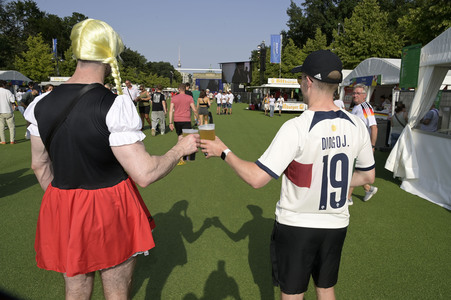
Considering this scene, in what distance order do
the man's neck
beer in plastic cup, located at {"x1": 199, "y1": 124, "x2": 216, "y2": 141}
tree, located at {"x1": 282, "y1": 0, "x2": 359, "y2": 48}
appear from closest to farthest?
Answer: the man's neck → beer in plastic cup, located at {"x1": 199, "y1": 124, "x2": 216, "y2": 141} → tree, located at {"x1": 282, "y1": 0, "x2": 359, "y2": 48}

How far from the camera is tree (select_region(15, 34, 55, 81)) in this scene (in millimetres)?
42125

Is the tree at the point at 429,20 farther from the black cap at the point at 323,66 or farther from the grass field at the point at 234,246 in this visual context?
the black cap at the point at 323,66

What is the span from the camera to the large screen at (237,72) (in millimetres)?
52534

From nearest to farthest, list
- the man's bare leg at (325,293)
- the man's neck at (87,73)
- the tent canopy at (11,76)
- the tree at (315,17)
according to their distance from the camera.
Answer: the man's neck at (87,73) < the man's bare leg at (325,293) < the tent canopy at (11,76) < the tree at (315,17)

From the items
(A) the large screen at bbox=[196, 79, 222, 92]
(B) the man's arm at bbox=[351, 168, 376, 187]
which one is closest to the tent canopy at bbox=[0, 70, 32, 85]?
(B) the man's arm at bbox=[351, 168, 376, 187]

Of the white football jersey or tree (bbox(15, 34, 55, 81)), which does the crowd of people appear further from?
tree (bbox(15, 34, 55, 81))

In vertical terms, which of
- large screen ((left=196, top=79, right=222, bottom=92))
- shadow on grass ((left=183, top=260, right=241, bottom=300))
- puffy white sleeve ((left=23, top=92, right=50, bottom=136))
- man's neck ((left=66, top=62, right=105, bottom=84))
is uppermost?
large screen ((left=196, top=79, right=222, bottom=92))

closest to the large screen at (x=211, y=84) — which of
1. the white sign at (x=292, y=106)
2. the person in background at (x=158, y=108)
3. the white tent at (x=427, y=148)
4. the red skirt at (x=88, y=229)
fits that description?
the white sign at (x=292, y=106)

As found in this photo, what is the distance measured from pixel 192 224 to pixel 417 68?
6.04 m

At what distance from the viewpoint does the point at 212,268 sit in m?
3.51

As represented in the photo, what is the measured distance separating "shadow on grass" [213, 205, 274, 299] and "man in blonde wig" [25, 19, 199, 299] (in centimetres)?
184

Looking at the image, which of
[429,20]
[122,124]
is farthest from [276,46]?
[122,124]

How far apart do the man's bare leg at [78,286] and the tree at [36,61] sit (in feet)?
162

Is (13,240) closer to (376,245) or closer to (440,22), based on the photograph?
(376,245)
